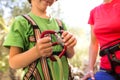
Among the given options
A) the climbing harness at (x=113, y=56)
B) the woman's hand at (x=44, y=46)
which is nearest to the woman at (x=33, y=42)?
the woman's hand at (x=44, y=46)

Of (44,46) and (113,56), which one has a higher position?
(44,46)

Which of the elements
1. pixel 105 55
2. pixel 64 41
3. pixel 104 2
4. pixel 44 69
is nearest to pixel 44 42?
pixel 64 41

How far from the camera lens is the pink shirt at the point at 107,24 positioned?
1210 millimetres

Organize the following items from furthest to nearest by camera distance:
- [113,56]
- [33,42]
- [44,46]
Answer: [113,56]
[33,42]
[44,46]

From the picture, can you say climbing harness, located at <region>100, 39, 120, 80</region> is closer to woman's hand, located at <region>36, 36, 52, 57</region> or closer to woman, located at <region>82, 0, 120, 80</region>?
woman, located at <region>82, 0, 120, 80</region>

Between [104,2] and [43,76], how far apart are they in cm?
55

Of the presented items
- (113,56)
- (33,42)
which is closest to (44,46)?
(33,42)

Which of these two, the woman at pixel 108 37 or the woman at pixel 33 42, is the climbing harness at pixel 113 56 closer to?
the woman at pixel 108 37

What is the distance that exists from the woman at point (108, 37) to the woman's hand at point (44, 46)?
15.8 inches

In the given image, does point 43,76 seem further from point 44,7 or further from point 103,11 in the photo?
point 103,11

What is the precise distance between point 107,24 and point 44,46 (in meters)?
0.47

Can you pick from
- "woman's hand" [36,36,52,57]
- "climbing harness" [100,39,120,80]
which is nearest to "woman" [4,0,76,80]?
"woman's hand" [36,36,52,57]

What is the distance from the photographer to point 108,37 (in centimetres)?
124

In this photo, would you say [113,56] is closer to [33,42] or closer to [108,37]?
[108,37]
